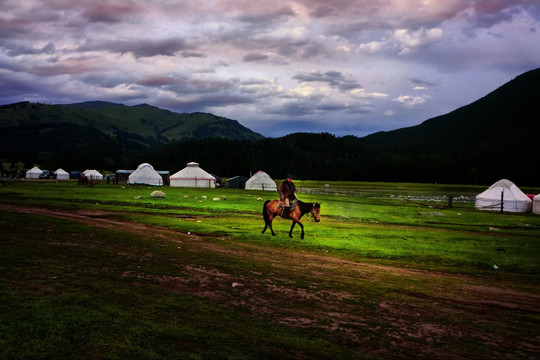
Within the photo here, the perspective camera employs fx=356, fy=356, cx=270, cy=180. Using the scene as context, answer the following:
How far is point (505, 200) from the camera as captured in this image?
170ft

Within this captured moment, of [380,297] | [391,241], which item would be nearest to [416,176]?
[391,241]

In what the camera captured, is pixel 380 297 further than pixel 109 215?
No

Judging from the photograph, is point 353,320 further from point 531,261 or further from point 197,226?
point 197,226

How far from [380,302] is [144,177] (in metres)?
88.2

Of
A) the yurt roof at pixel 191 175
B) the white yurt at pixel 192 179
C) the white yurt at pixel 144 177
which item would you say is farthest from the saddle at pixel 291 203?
the white yurt at pixel 144 177

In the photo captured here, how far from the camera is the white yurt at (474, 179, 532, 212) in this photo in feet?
169

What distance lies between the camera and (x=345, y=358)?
6.11 metres

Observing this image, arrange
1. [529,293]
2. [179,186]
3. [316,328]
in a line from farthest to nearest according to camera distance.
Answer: [179,186] → [529,293] → [316,328]

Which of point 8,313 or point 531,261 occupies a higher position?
point 8,313

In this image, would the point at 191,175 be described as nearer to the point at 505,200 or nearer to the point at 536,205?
the point at 505,200

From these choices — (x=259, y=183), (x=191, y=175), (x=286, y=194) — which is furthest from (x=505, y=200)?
(x=191, y=175)

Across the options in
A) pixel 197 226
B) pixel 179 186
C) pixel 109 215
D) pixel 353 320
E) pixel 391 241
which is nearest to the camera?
Result: pixel 353 320

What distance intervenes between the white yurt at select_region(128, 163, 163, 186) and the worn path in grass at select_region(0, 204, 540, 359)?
80.3 metres

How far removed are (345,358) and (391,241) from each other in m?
16.6
